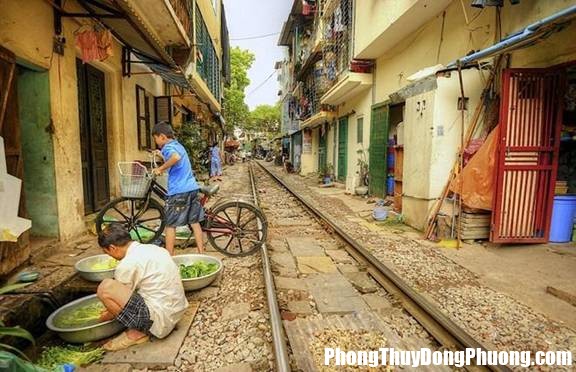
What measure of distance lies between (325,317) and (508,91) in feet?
14.5

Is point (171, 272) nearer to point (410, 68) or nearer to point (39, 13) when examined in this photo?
point (39, 13)

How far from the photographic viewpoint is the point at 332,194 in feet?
41.0

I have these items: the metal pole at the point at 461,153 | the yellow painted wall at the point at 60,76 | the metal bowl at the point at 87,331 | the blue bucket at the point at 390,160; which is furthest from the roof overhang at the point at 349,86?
the metal bowl at the point at 87,331

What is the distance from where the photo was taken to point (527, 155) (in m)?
5.18

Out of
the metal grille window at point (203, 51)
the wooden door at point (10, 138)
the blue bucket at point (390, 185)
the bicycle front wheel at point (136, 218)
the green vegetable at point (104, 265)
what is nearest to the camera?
the wooden door at point (10, 138)

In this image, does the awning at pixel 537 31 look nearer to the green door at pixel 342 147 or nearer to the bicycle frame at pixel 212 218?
the bicycle frame at pixel 212 218

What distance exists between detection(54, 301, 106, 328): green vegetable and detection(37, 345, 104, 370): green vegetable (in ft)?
0.72

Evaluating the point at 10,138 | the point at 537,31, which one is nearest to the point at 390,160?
the point at 537,31

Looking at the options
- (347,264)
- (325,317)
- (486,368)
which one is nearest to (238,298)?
(325,317)

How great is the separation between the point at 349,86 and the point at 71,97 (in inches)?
370

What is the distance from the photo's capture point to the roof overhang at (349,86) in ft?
38.2

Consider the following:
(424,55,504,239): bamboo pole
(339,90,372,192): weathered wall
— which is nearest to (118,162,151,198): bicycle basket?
(424,55,504,239): bamboo pole

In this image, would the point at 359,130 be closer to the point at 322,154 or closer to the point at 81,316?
the point at 322,154

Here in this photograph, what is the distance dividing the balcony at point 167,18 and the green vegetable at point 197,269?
4.72 meters
